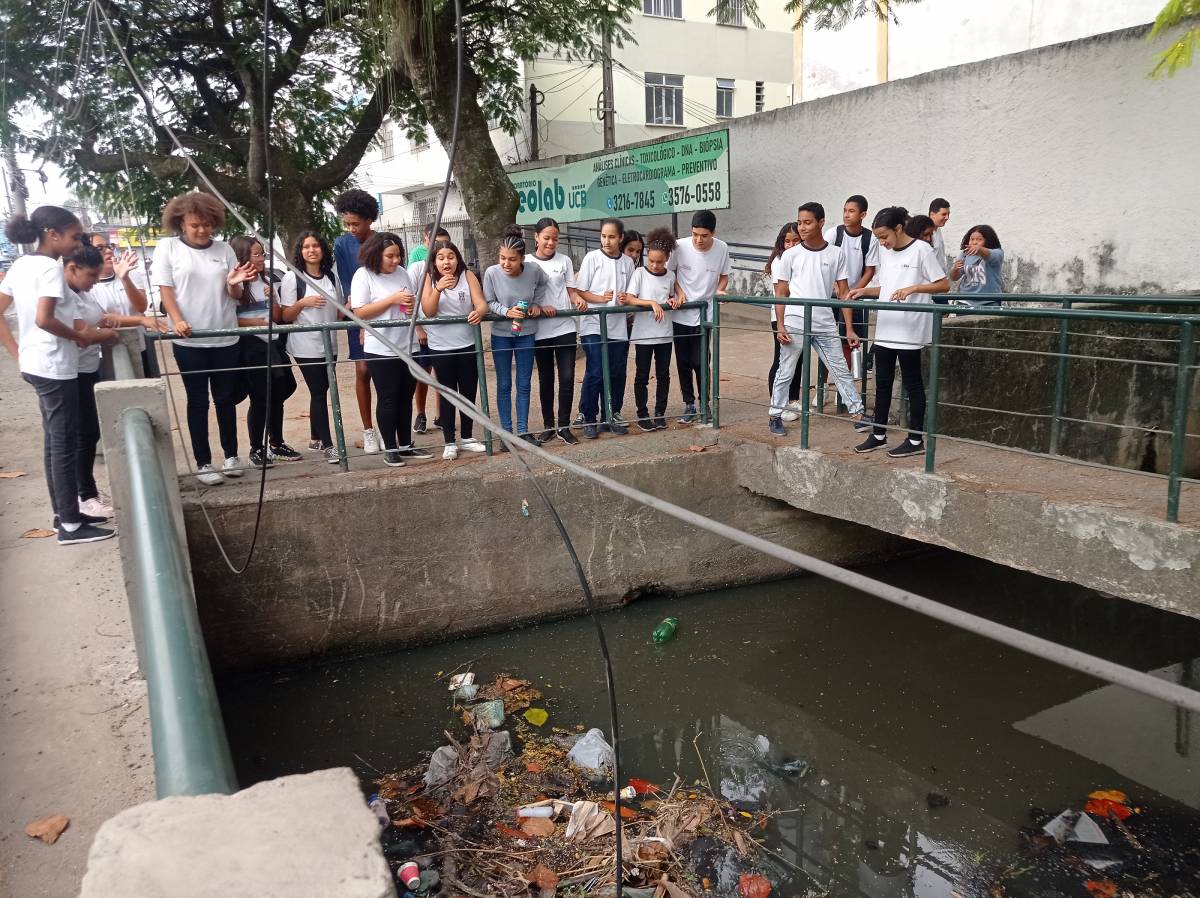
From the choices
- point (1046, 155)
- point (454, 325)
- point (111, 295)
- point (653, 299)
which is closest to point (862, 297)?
point (653, 299)

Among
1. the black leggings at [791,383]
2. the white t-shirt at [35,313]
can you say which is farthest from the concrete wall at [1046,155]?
the white t-shirt at [35,313]

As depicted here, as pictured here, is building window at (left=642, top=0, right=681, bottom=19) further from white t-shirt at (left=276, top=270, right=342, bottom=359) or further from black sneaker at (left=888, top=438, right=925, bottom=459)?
black sneaker at (left=888, top=438, right=925, bottom=459)

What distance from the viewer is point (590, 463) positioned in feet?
18.5

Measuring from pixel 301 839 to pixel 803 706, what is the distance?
13.7 ft

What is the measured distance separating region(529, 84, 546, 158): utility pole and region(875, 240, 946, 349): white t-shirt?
50.2ft

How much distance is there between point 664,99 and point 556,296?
17.5m

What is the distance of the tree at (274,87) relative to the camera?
27.5ft

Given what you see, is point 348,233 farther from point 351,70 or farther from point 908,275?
point 351,70

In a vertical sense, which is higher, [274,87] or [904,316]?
[274,87]

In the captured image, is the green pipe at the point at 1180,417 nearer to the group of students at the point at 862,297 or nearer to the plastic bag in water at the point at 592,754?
the group of students at the point at 862,297

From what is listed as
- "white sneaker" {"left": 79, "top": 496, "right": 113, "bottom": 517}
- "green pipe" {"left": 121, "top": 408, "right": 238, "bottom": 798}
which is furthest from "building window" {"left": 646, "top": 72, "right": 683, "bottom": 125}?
"green pipe" {"left": 121, "top": 408, "right": 238, "bottom": 798}

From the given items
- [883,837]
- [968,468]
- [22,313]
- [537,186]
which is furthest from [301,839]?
[537,186]

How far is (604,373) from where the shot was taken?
18.6ft

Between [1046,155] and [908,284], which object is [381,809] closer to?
[908,284]
